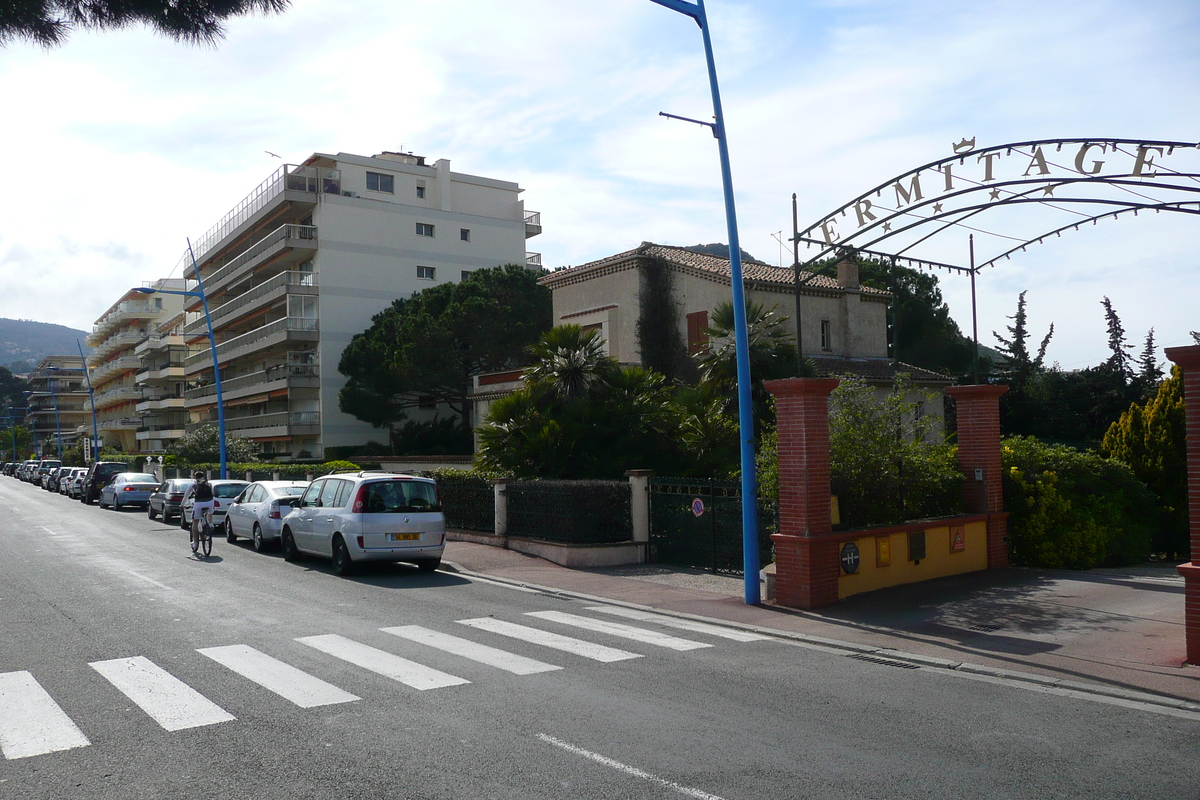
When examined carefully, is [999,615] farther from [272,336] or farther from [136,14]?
[272,336]

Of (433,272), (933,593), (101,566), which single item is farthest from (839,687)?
(433,272)

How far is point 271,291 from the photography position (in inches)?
2115

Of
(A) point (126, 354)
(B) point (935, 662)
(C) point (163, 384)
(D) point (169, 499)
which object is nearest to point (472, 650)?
(B) point (935, 662)

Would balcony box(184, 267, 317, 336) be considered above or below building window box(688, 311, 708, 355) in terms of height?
above

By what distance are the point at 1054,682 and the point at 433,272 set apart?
5109 centimetres

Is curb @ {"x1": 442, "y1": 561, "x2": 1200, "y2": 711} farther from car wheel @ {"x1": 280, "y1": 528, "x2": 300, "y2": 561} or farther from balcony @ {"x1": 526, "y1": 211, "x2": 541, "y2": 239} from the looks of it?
balcony @ {"x1": 526, "y1": 211, "x2": 541, "y2": 239}

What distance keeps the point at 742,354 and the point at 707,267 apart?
2246cm

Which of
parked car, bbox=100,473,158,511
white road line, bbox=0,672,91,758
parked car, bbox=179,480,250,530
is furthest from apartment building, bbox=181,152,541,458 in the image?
white road line, bbox=0,672,91,758

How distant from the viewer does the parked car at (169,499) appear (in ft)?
94.6

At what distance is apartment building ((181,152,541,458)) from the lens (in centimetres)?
5131

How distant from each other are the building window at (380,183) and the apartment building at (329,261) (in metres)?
0.06

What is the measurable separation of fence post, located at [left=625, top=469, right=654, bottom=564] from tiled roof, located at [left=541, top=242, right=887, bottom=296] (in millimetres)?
16627

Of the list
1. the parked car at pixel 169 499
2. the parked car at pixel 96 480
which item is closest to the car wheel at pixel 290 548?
the parked car at pixel 169 499

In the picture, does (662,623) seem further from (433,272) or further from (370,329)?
(433,272)
